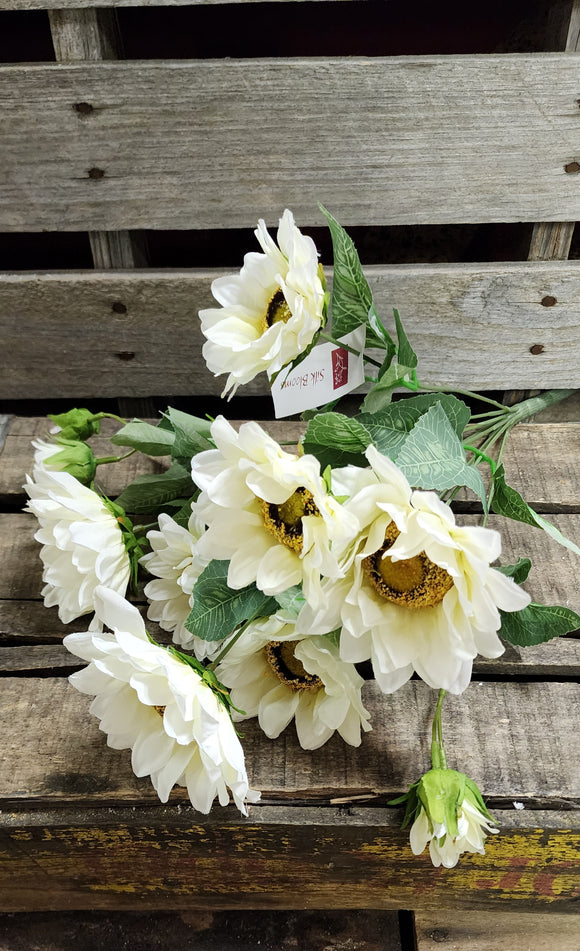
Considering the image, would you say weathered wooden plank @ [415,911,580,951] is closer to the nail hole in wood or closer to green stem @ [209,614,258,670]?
green stem @ [209,614,258,670]

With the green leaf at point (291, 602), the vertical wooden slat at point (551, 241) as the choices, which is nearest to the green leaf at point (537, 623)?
the green leaf at point (291, 602)

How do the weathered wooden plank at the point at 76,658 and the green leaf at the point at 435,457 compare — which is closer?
the green leaf at the point at 435,457

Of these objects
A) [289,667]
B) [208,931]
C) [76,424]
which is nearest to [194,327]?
[76,424]

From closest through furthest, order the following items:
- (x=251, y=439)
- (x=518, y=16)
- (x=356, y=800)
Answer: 1. (x=251, y=439)
2. (x=356, y=800)
3. (x=518, y=16)

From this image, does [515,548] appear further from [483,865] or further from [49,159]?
[49,159]

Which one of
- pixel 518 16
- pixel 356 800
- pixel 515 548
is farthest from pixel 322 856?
pixel 518 16

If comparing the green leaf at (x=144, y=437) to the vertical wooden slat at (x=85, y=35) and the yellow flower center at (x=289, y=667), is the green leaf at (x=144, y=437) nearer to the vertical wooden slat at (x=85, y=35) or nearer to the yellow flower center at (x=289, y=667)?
the yellow flower center at (x=289, y=667)

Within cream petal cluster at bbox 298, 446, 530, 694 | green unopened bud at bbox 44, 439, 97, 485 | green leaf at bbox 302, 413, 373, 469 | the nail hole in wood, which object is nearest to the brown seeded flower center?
cream petal cluster at bbox 298, 446, 530, 694
